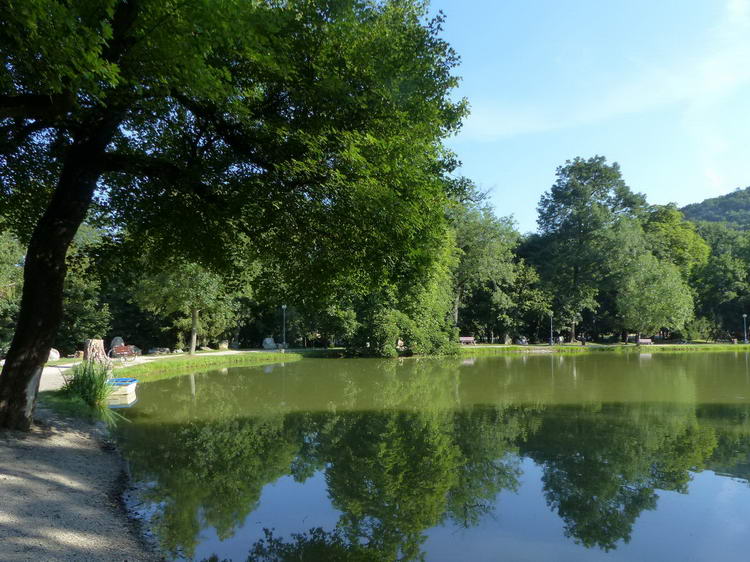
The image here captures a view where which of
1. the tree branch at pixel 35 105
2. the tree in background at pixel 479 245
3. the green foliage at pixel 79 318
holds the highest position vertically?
the tree in background at pixel 479 245

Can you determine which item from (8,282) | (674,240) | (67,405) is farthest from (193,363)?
(674,240)

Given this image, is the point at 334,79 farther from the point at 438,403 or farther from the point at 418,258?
the point at 438,403

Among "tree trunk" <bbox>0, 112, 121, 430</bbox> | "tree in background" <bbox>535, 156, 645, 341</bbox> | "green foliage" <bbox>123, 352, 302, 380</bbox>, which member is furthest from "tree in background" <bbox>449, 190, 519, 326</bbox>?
"tree trunk" <bbox>0, 112, 121, 430</bbox>

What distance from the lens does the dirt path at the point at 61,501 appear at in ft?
15.2

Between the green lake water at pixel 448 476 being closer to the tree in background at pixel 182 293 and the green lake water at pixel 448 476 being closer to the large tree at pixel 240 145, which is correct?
the large tree at pixel 240 145

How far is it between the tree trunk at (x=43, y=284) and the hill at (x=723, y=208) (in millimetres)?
135774

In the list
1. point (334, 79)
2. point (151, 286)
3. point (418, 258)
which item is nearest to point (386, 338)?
point (151, 286)

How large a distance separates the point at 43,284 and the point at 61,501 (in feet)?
11.2

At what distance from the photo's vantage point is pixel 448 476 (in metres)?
7.80

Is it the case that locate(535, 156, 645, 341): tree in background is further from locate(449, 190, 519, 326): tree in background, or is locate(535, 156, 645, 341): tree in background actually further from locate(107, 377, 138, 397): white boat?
locate(107, 377, 138, 397): white boat

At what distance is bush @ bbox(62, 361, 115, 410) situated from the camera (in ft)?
40.4

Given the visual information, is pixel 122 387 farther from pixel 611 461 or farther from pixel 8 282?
pixel 8 282

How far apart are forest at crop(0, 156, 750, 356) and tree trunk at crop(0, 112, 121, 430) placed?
552 inches

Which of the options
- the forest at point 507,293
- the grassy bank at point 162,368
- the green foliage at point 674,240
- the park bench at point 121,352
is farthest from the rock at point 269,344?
the green foliage at point 674,240
